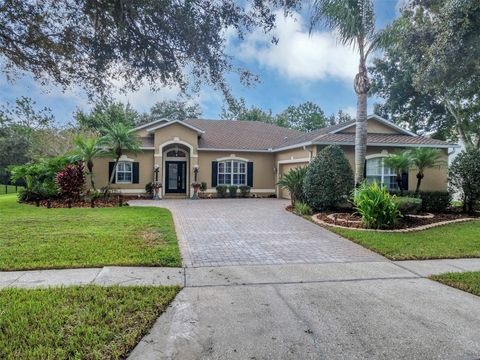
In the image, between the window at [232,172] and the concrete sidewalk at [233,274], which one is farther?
the window at [232,172]

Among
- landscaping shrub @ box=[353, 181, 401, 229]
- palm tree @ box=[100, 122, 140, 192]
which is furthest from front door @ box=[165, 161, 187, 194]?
landscaping shrub @ box=[353, 181, 401, 229]

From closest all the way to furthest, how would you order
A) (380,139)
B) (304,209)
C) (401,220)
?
(401,220) < (304,209) < (380,139)

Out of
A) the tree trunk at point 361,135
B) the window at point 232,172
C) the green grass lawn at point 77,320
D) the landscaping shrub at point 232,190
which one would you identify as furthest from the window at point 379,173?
the green grass lawn at point 77,320

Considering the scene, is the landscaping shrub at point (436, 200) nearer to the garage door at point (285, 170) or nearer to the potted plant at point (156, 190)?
the garage door at point (285, 170)

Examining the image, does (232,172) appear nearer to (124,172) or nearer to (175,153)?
(175,153)

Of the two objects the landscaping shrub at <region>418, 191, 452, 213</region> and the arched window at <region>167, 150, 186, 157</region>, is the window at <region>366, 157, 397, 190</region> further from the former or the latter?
the arched window at <region>167, 150, 186, 157</region>

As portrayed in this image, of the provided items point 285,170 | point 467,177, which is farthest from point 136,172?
point 467,177

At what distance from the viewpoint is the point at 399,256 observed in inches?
302

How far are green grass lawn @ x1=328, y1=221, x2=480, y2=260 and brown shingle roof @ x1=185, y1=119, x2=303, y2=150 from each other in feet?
42.8

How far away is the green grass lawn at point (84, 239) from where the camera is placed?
6.74 meters

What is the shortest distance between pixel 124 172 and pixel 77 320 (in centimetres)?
1821

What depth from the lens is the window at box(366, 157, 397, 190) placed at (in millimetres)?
17484

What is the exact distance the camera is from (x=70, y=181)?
15.8 meters

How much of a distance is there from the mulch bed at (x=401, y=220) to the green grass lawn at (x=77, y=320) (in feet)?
25.0
